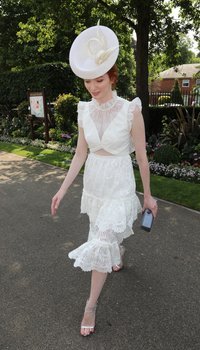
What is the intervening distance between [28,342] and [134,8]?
10478mm

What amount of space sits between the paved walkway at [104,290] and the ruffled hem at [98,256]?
0.58 m

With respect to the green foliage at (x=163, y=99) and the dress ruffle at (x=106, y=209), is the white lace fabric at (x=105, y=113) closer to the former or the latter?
the dress ruffle at (x=106, y=209)

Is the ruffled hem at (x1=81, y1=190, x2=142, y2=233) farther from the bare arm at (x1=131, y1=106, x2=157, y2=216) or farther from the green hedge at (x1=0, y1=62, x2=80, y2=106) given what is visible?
the green hedge at (x1=0, y1=62, x2=80, y2=106)

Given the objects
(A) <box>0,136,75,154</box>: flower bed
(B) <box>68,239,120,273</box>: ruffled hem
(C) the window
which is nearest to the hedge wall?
(A) <box>0,136,75,154</box>: flower bed

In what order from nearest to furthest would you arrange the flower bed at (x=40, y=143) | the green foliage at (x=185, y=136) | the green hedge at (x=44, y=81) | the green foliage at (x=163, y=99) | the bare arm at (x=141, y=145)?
1. the bare arm at (x=141, y=145)
2. the green foliage at (x=185, y=136)
3. the flower bed at (x=40, y=143)
4. the green hedge at (x=44, y=81)
5. the green foliage at (x=163, y=99)

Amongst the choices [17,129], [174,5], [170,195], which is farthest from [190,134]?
[17,129]

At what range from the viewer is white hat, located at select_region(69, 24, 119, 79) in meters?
2.44

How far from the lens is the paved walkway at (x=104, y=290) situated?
2.75 m

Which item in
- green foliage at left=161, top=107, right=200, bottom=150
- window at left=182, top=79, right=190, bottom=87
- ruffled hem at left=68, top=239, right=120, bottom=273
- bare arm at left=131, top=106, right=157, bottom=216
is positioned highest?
window at left=182, top=79, right=190, bottom=87

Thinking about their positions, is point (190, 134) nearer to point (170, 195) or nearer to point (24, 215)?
point (170, 195)

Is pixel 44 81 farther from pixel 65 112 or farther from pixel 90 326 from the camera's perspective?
pixel 90 326

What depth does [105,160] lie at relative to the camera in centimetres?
279

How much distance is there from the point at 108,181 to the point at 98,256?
59 centimetres

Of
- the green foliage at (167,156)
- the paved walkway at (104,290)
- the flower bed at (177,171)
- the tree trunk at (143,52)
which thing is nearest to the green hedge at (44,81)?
the tree trunk at (143,52)
